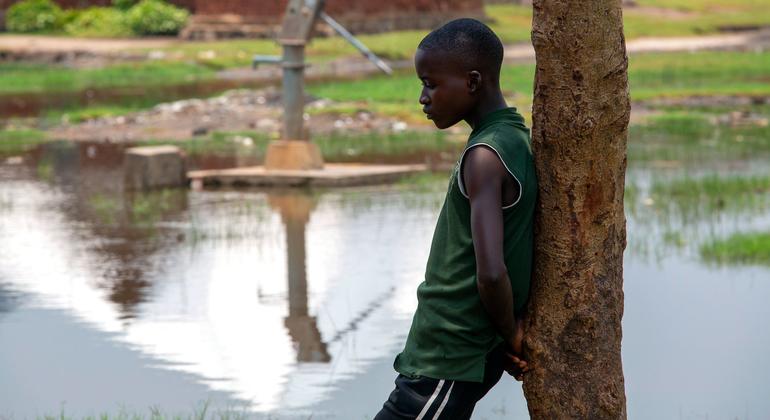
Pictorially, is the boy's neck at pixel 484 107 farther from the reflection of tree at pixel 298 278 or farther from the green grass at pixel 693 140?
the green grass at pixel 693 140

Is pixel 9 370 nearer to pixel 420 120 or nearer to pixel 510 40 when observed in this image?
pixel 420 120

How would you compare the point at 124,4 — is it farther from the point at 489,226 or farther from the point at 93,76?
the point at 489,226

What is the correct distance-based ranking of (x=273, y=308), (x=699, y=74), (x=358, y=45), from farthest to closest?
(x=699, y=74) → (x=358, y=45) → (x=273, y=308)

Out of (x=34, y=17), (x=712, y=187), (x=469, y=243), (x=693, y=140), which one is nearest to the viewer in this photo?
(x=469, y=243)

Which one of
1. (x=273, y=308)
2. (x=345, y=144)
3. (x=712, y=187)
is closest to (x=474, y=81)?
(x=273, y=308)

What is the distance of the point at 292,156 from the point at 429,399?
9.98 m

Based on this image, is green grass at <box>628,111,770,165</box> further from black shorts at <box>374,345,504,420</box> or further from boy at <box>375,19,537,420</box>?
black shorts at <box>374,345,504,420</box>

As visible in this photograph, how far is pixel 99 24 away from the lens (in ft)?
128

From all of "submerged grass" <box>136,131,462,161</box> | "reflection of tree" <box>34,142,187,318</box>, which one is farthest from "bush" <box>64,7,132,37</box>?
"reflection of tree" <box>34,142,187,318</box>

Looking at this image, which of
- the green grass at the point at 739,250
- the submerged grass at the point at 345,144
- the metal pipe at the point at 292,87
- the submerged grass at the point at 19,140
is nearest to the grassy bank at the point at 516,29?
the submerged grass at the point at 19,140

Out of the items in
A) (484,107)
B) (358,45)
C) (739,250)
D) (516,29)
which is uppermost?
(516,29)

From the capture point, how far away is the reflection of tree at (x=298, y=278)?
7.18 metres

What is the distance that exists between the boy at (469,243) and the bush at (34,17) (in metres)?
37.7

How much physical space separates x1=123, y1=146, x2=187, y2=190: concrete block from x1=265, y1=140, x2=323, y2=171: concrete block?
2.97 ft
